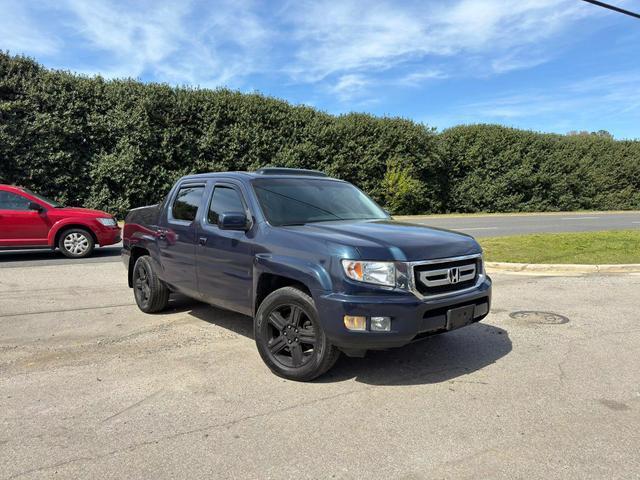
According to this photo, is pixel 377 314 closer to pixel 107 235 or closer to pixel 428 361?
pixel 428 361

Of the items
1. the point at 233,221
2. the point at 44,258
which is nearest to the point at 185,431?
the point at 233,221

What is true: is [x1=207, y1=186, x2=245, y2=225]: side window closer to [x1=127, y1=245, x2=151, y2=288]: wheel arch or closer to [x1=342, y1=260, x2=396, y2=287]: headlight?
[x1=342, y1=260, x2=396, y2=287]: headlight

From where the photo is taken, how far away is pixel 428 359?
4758 millimetres

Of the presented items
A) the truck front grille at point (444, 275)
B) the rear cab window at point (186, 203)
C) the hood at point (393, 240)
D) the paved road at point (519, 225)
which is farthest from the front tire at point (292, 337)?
the paved road at point (519, 225)

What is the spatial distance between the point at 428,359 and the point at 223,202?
257 cm

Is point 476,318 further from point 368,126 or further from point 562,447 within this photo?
point 368,126

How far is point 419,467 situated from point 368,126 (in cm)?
2462

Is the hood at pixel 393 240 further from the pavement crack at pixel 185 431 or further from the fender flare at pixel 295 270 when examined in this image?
the pavement crack at pixel 185 431

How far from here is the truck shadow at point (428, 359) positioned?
14.1 feet

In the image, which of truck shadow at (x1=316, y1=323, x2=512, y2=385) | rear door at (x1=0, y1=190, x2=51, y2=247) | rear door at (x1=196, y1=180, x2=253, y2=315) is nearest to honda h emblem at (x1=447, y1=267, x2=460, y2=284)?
truck shadow at (x1=316, y1=323, x2=512, y2=385)

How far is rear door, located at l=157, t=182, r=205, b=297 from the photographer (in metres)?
5.42

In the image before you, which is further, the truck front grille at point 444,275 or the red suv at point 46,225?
the red suv at point 46,225

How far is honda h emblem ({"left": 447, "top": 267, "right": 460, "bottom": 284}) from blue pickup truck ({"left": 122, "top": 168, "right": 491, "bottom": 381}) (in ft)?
0.05

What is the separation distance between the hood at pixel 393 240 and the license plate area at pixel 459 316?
17.9 inches
